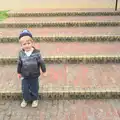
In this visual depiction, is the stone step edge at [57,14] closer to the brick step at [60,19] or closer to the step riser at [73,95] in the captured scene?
the brick step at [60,19]

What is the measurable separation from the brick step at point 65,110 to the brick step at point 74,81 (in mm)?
119

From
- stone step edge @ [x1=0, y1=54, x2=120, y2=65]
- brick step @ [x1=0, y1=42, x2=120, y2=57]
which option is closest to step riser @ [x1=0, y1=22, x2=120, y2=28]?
brick step @ [x1=0, y1=42, x2=120, y2=57]

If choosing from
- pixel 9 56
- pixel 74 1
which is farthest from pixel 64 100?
pixel 74 1

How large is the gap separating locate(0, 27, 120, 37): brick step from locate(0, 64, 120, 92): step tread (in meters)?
1.56

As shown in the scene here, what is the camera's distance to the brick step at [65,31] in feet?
22.6

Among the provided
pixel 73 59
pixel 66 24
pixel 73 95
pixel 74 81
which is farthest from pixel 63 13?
pixel 73 95

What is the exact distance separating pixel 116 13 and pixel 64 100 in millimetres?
4789

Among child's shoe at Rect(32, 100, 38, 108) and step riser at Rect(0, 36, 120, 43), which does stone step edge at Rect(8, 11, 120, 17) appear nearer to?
step riser at Rect(0, 36, 120, 43)

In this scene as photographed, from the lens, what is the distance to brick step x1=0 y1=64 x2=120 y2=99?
4.48 metres

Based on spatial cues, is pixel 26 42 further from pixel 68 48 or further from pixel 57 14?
pixel 57 14

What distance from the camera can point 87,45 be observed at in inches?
249

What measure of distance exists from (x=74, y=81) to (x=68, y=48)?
142cm

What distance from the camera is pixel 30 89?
14.1 feet

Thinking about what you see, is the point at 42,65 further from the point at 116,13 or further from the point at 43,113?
the point at 116,13
